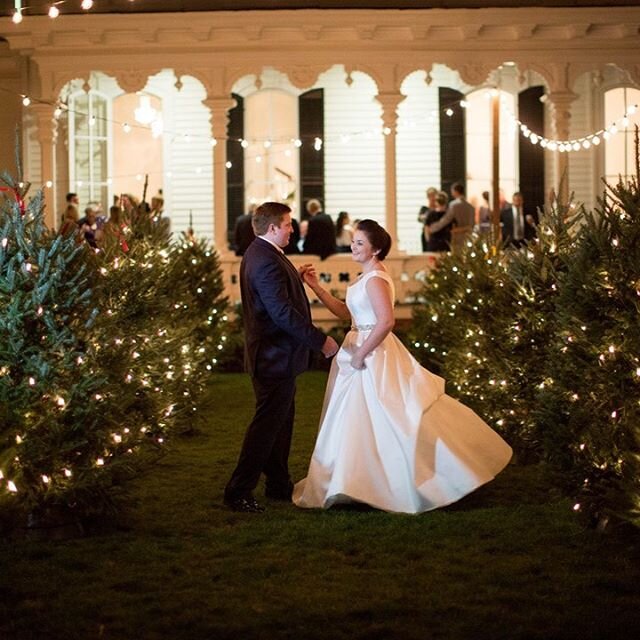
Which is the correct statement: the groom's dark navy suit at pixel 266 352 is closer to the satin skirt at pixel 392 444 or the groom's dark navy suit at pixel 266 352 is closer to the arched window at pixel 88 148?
the satin skirt at pixel 392 444

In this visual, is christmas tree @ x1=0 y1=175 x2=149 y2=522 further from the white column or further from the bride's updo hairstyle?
the white column

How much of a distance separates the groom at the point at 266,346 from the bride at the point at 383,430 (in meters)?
0.31

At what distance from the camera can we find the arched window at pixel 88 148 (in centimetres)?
2577

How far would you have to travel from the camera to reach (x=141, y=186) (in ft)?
86.5

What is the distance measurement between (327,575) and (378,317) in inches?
94.8

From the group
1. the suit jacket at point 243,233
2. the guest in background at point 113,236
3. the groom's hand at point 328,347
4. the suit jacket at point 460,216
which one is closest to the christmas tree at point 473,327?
the suit jacket at point 460,216

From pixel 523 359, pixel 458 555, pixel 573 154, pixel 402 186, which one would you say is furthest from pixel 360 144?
pixel 458 555

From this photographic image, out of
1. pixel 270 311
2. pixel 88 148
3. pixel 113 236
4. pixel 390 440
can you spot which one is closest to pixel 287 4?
pixel 88 148

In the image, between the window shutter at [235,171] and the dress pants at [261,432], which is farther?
the window shutter at [235,171]

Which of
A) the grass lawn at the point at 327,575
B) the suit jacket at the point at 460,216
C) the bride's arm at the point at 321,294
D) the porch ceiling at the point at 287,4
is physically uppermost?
the porch ceiling at the point at 287,4

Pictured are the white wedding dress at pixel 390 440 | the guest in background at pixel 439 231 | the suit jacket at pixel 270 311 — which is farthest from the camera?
the guest in background at pixel 439 231

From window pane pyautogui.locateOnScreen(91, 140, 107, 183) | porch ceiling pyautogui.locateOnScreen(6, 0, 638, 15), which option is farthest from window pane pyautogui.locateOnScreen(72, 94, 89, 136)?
→ porch ceiling pyautogui.locateOnScreen(6, 0, 638, 15)

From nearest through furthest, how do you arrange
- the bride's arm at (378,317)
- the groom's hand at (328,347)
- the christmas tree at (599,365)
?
the christmas tree at (599,365)
the groom's hand at (328,347)
the bride's arm at (378,317)

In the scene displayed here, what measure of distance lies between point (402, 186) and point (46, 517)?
18694 mm
